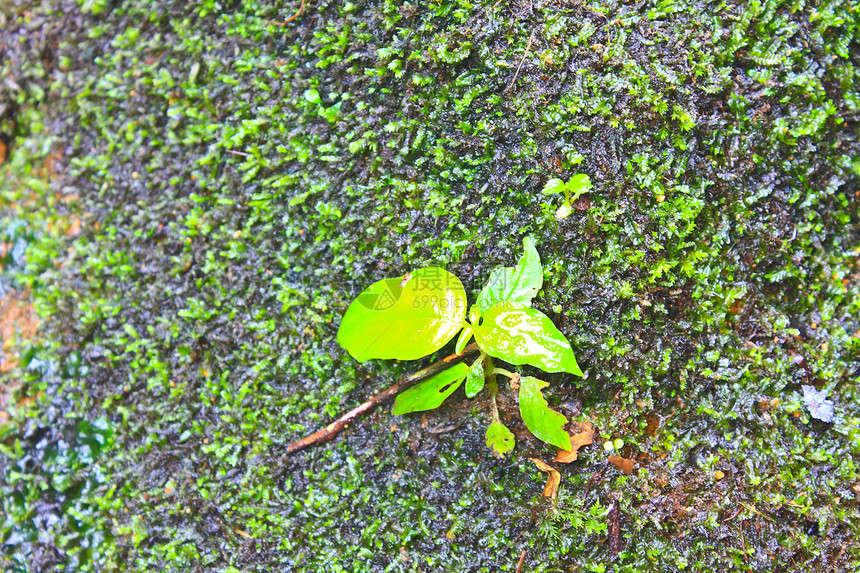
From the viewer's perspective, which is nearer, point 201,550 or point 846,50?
point 846,50

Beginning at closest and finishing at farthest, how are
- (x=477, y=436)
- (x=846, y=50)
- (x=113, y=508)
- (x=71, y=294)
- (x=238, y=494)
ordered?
(x=846, y=50) → (x=477, y=436) → (x=238, y=494) → (x=113, y=508) → (x=71, y=294)

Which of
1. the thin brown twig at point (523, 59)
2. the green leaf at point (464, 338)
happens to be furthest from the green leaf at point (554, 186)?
the green leaf at point (464, 338)

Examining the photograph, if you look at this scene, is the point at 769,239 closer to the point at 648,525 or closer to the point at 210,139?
the point at 648,525

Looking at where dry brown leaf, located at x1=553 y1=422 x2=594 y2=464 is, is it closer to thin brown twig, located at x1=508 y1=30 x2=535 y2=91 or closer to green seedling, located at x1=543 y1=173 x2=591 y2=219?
→ green seedling, located at x1=543 y1=173 x2=591 y2=219

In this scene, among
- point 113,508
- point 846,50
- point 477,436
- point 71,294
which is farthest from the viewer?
point 71,294

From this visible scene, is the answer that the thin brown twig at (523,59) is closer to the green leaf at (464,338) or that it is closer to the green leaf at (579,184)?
the green leaf at (579,184)

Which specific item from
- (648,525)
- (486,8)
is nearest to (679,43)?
(486,8)

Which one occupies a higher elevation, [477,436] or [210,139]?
[210,139]
